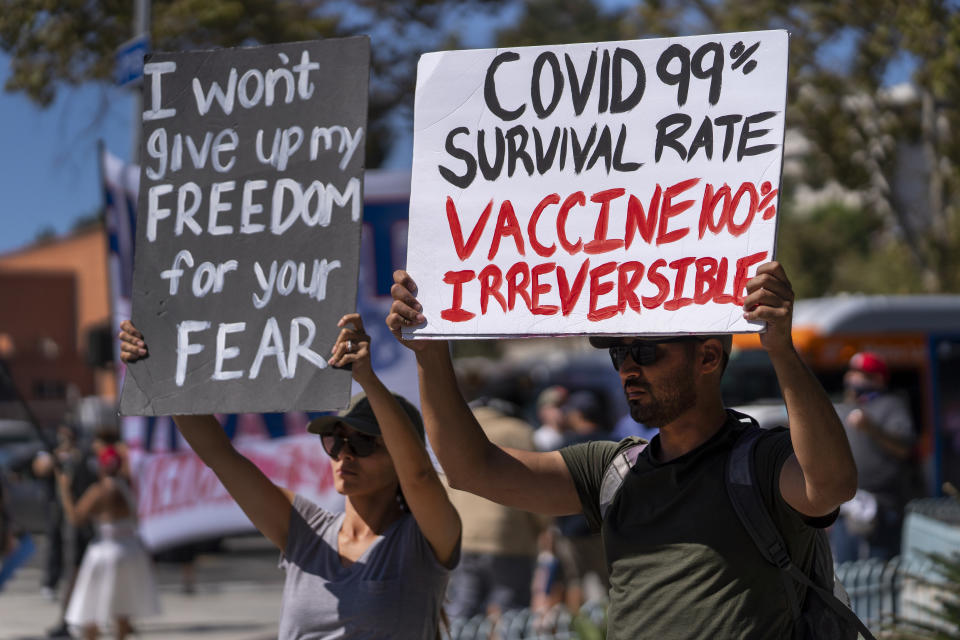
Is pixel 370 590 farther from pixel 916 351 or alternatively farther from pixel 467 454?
pixel 916 351

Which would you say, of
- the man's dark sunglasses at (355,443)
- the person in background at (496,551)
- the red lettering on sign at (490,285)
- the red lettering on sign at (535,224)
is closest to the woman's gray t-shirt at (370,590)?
the man's dark sunglasses at (355,443)

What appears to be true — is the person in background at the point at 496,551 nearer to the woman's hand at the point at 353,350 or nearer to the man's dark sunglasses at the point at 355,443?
the man's dark sunglasses at the point at 355,443

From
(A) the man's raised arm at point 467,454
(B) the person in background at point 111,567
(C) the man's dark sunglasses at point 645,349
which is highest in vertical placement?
(C) the man's dark sunglasses at point 645,349

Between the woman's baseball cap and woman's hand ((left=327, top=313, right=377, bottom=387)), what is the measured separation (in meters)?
0.27

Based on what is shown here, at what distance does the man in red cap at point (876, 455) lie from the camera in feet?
27.0

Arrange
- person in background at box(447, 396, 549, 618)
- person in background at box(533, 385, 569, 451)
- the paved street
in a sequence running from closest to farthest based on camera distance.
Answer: person in background at box(447, 396, 549, 618) < the paved street < person in background at box(533, 385, 569, 451)

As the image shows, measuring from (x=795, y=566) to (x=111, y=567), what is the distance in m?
6.89

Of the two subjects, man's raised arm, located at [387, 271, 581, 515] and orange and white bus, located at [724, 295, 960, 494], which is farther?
orange and white bus, located at [724, 295, 960, 494]

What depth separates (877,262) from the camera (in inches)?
1405

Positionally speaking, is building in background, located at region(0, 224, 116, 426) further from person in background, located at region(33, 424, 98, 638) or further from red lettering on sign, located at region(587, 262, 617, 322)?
red lettering on sign, located at region(587, 262, 617, 322)

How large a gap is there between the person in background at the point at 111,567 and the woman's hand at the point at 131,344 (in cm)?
549

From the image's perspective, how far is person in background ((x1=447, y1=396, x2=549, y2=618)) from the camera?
688 cm

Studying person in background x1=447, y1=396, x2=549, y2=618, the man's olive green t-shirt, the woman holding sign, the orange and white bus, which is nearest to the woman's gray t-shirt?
the woman holding sign

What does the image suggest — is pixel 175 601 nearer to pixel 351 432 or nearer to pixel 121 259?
pixel 121 259
